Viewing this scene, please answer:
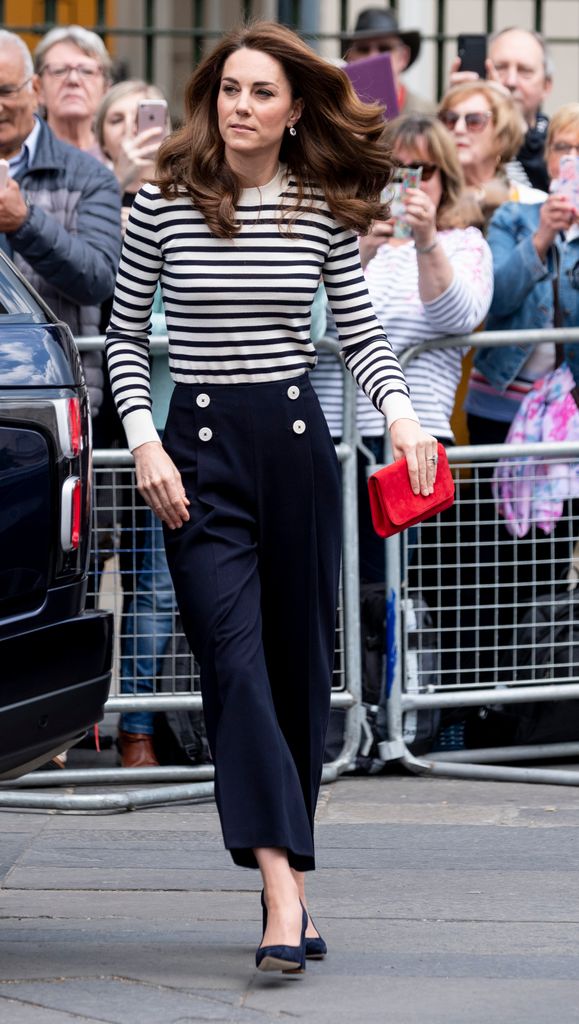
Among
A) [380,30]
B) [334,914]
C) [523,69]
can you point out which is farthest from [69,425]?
[380,30]

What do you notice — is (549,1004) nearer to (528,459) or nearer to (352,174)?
(352,174)

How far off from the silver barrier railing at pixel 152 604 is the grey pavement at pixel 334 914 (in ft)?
0.85

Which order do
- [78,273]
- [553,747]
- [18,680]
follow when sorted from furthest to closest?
[553,747]
[78,273]
[18,680]

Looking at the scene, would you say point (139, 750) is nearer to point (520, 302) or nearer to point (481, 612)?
point (481, 612)

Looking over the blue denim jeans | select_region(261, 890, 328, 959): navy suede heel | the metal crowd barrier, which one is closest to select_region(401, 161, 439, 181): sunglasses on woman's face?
the metal crowd barrier

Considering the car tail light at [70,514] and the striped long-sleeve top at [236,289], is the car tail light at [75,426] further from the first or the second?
the striped long-sleeve top at [236,289]

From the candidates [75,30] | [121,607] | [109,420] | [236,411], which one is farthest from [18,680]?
[75,30]

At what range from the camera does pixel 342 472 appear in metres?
5.89

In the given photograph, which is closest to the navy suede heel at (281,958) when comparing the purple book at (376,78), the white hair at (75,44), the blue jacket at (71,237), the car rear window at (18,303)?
the car rear window at (18,303)

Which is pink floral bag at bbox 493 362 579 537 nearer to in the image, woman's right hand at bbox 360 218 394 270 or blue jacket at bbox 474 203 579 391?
blue jacket at bbox 474 203 579 391

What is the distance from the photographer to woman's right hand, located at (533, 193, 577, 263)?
605cm

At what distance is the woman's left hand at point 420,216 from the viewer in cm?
575

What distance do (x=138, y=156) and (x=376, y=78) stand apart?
0.95m

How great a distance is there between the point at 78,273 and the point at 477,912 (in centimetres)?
246
